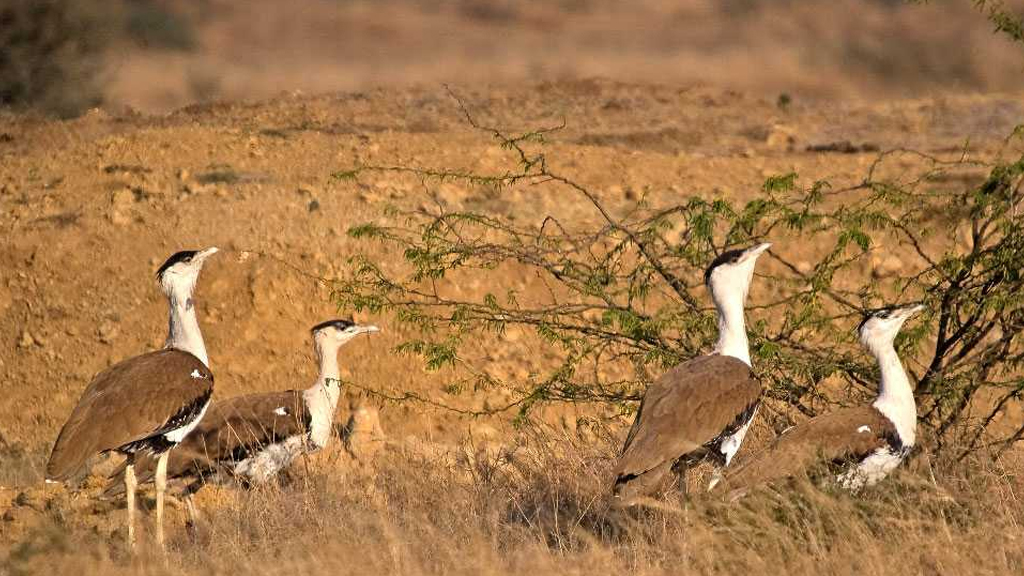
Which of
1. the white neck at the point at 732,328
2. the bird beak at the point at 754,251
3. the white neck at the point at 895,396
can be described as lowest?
the white neck at the point at 895,396

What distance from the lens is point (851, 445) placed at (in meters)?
7.97

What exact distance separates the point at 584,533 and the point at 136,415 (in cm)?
272

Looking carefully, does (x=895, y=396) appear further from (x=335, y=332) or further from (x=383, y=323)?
(x=383, y=323)

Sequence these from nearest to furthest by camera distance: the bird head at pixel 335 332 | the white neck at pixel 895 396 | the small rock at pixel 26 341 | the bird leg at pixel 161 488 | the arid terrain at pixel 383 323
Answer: the arid terrain at pixel 383 323, the white neck at pixel 895 396, the bird leg at pixel 161 488, the bird head at pixel 335 332, the small rock at pixel 26 341

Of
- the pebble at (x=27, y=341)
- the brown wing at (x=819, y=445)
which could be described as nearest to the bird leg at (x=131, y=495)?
the brown wing at (x=819, y=445)

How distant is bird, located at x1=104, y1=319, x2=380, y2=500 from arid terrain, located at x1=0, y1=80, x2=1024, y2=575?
225 mm

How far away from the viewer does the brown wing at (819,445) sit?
25.6ft

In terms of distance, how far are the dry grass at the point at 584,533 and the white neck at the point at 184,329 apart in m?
0.97

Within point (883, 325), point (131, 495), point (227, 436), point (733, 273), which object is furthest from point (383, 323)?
point (883, 325)

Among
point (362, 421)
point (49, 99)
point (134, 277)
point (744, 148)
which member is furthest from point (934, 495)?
point (49, 99)

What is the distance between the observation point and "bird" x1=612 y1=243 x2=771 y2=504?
7.72 meters

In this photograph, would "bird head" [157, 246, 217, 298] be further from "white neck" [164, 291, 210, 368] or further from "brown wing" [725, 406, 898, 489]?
"brown wing" [725, 406, 898, 489]

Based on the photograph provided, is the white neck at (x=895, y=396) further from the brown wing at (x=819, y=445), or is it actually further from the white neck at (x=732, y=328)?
the white neck at (x=732, y=328)

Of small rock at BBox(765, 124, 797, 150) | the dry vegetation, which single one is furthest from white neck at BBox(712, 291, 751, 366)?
small rock at BBox(765, 124, 797, 150)
